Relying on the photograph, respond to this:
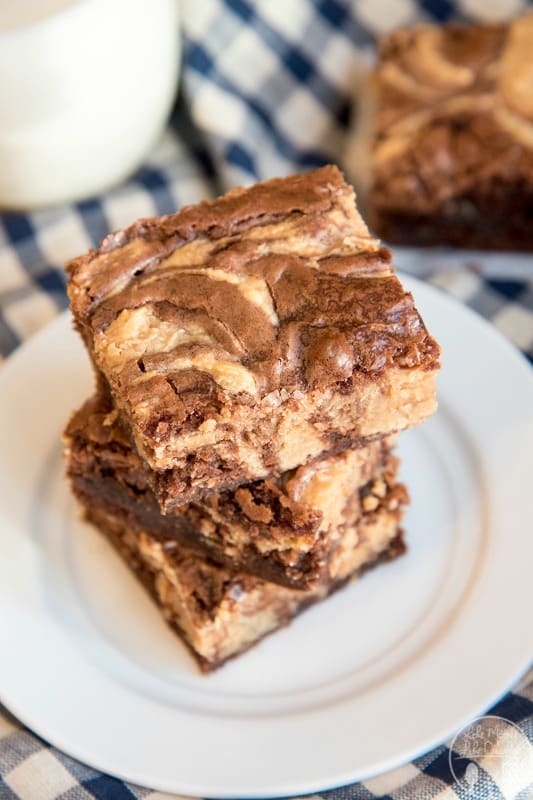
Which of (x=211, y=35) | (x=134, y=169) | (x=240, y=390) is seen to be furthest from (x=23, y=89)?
(x=240, y=390)

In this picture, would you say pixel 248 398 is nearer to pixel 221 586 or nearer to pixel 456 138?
pixel 221 586

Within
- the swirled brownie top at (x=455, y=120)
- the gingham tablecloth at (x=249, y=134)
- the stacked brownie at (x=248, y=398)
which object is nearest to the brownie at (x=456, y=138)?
the swirled brownie top at (x=455, y=120)

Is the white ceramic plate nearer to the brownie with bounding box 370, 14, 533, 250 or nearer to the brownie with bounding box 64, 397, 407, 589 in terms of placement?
the brownie with bounding box 64, 397, 407, 589

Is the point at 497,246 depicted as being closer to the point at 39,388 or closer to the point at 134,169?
the point at 134,169

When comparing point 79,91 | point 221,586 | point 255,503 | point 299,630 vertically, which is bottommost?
point 299,630

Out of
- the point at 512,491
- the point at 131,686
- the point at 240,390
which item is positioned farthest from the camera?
the point at 512,491

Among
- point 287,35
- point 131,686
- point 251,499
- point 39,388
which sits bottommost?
point 131,686

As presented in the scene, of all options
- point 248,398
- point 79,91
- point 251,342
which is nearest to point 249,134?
point 79,91

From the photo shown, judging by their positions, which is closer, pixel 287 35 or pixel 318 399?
pixel 318 399
